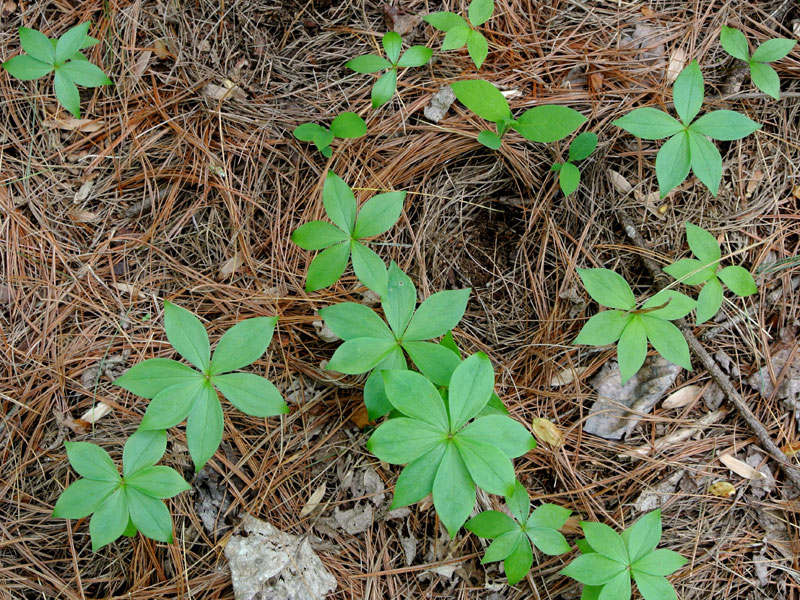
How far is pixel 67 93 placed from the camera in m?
2.01

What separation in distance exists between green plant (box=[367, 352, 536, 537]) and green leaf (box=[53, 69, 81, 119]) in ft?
5.18

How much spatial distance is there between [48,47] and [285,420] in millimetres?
1661

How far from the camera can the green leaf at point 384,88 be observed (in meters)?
1.97

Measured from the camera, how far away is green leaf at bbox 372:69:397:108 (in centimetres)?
197

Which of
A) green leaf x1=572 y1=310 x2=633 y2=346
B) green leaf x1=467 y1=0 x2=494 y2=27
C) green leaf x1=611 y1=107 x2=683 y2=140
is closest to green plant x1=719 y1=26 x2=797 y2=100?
green leaf x1=611 y1=107 x2=683 y2=140

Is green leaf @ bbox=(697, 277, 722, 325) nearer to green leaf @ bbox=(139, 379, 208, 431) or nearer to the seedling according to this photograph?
the seedling

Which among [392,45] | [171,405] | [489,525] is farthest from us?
[392,45]

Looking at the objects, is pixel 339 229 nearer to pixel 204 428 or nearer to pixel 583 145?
pixel 204 428

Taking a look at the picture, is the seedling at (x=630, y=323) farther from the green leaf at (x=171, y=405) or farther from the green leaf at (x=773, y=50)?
the green leaf at (x=171, y=405)

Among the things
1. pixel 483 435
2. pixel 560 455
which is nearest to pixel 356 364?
pixel 483 435

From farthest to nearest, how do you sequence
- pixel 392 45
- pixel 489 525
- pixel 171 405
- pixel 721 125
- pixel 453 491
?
pixel 392 45
pixel 721 125
pixel 489 525
pixel 171 405
pixel 453 491

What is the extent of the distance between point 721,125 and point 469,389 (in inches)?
51.5

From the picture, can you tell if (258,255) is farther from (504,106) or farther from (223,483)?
(504,106)

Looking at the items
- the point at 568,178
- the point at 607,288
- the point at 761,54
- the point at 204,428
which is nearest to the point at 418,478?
the point at 204,428
